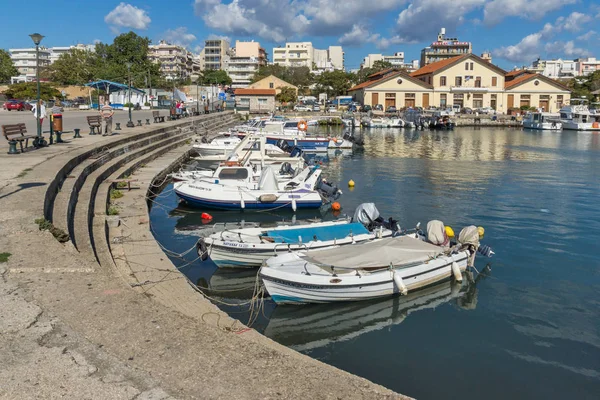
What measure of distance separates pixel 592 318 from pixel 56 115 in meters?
24.3

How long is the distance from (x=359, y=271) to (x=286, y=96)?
269ft

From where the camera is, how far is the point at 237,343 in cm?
629

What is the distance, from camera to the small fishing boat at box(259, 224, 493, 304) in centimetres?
1104

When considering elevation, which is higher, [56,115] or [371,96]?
[371,96]

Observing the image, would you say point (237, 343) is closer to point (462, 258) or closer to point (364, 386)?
point (364, 386)

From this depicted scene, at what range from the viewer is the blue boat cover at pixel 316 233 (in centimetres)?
1365

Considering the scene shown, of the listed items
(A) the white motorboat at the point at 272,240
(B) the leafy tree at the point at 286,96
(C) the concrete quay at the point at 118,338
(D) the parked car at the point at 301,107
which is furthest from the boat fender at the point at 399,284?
(B) the leafy tree at the point at 286,96

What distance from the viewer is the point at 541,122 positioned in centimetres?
7600

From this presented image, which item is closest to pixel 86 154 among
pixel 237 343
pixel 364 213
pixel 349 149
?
pixel 364 213

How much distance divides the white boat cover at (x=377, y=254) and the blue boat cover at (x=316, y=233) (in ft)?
4.41

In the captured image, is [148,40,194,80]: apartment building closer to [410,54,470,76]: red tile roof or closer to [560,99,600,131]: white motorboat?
[410,54,470,76]: red tile roof

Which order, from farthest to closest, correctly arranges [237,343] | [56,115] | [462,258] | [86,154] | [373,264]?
[56,115] → [86,154] → [462,258] → [373,264] → [237,343]

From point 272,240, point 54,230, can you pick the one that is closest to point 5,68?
point 272,240

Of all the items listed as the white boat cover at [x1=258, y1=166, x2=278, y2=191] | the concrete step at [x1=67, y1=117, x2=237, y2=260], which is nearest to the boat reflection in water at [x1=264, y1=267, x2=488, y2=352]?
the concrete step at [x1=67, y1=117, x2=237, y2=260]
